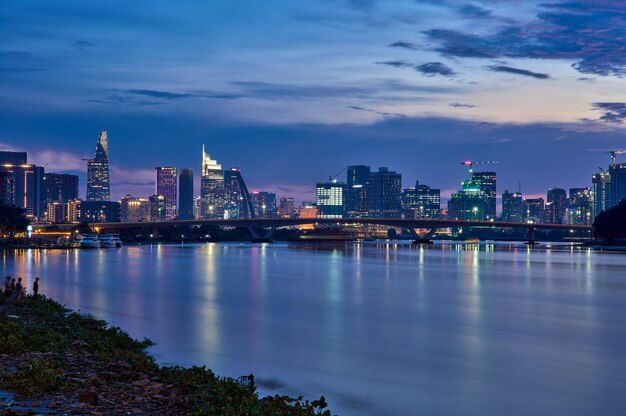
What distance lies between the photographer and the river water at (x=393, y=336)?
2422 centimetres

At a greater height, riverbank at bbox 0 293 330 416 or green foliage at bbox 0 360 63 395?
green foliage at bbox 0 360 63 395

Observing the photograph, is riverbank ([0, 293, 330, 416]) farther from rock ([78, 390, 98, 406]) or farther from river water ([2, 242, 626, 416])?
river water ([2, 242, 626, 416])

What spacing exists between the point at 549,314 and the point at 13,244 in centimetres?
15359

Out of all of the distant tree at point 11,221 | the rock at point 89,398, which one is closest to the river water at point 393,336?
the rock at point 89,398

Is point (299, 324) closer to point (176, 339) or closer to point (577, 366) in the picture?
point (176, 339)

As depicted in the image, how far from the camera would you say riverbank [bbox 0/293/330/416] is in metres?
16.4

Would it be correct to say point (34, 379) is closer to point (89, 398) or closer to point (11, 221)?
point (89, 398)

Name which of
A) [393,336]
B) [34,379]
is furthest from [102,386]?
[393,336]

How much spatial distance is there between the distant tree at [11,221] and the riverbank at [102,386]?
163m

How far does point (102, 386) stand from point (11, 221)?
179621 millimetres

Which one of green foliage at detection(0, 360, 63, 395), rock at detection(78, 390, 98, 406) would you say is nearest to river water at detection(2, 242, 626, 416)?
rock at detection(78, 390, 98, 406)

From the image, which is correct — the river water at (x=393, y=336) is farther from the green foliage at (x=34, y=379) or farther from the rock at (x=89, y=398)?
the green foliage at (x=34, y=379)

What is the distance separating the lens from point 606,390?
25.1 m

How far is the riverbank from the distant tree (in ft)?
536
